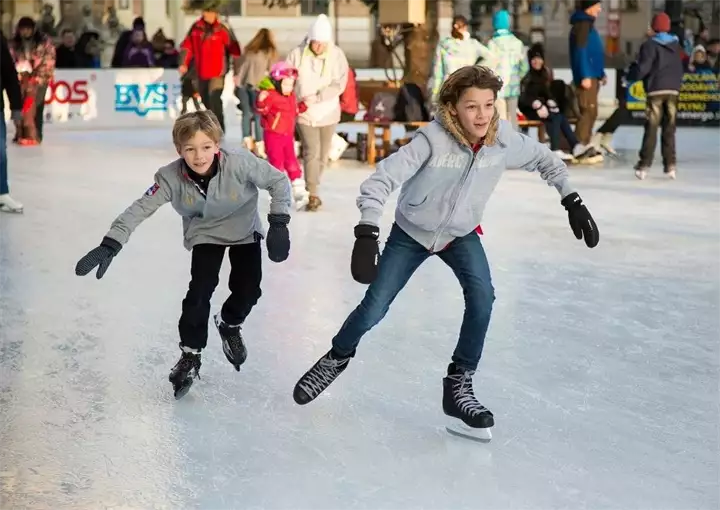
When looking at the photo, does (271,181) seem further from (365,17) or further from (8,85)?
(365,17)

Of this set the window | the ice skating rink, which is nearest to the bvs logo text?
the ice skating rink

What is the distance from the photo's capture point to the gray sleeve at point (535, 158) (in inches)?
139

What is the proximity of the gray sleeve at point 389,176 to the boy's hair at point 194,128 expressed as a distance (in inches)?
20.1

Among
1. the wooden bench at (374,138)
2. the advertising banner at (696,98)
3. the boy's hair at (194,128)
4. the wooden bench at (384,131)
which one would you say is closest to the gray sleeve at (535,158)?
the boy's hair at (194,128)

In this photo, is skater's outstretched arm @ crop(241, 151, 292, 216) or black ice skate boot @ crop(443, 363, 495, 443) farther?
skater's outstretched arm @ crop(241, 151, 292, 216)

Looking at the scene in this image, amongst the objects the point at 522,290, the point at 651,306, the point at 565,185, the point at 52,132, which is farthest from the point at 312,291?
the point at 52,132

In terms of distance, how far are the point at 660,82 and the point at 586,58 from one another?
1538mm

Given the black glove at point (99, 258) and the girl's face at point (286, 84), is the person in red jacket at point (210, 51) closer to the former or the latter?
the girl's face at point (286, 84)

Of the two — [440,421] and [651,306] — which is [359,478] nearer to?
[440,421]

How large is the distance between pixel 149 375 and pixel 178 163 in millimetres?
818

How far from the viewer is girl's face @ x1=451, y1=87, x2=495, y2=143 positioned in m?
3.36

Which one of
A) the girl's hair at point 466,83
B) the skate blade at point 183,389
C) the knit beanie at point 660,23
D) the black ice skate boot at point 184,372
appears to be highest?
the knit beanie at point 660,23

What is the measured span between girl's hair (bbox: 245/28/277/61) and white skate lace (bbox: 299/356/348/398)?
25.0 ft

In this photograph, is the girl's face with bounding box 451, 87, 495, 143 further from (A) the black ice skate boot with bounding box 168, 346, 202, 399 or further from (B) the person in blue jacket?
(B) the person in blue jacket
